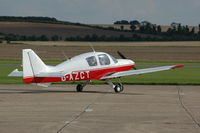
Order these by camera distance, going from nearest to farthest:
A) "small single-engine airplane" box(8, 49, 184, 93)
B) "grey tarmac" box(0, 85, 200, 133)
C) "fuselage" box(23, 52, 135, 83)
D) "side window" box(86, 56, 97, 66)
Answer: "grey tarmac" box(0, 85, 200, 133) → "small single-engine airplane" box(8, 49, 184, 93) → "fuselage" box(23, 52, 135, 83) → "side window" box(86, 56, 97, 66)

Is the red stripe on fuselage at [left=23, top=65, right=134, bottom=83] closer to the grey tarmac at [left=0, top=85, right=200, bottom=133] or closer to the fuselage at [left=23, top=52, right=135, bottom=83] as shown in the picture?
the fuselage at [left=23, top=52, right=135, bottom=83]

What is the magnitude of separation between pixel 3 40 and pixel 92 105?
360 feet

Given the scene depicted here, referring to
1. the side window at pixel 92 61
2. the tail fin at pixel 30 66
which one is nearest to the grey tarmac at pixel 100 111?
the tail fin at pixel 30 66

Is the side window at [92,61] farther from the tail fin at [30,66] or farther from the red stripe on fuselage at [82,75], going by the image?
the tail fin at [30,66]

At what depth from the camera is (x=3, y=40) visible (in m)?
→ 129

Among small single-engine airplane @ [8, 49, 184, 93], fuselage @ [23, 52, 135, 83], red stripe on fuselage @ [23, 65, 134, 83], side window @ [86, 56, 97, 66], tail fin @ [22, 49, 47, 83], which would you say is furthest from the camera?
side window @ [86, 56, 97, 66]

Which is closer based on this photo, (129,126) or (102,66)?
(129,126)

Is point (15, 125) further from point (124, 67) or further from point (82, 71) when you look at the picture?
point (124, 67)

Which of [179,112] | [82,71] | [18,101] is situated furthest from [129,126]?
[82,71]

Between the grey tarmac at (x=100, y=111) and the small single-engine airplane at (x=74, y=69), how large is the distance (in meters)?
0.75

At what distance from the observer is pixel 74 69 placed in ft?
86.5

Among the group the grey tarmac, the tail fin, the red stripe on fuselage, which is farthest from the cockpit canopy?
the tail fin

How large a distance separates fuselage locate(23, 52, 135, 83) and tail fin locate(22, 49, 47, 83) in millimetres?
81

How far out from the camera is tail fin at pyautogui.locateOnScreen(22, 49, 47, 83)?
24.7 meters
